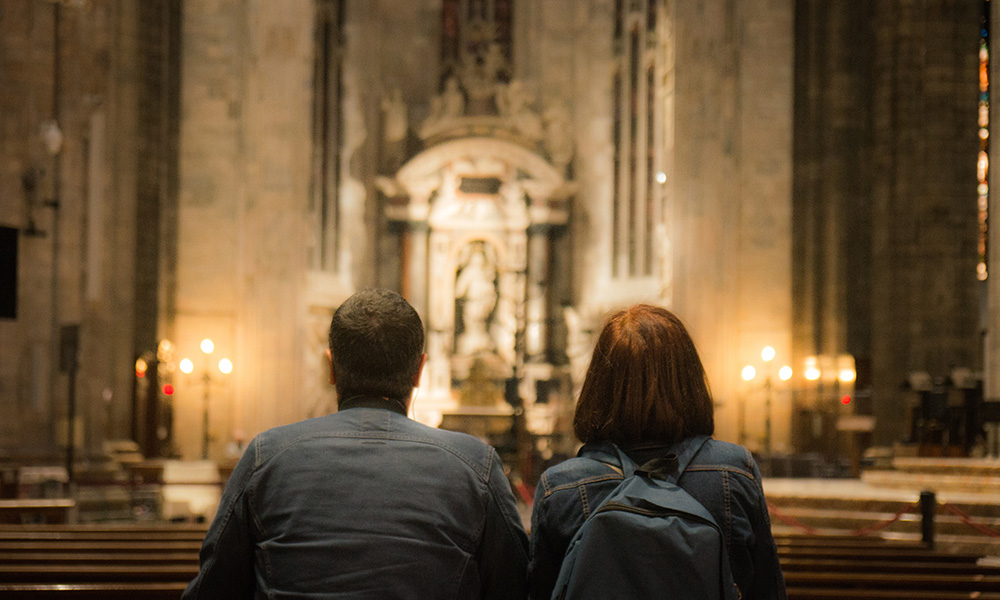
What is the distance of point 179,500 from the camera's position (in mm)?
15984

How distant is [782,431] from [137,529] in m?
16.9

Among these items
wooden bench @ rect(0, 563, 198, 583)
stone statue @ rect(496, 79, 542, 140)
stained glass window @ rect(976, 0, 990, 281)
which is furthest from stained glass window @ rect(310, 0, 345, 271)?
wooden bench @ rect(0, 563, 198, 583)

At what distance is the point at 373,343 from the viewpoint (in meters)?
2.78

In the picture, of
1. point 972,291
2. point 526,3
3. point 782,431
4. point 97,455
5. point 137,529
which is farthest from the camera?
point 526,3

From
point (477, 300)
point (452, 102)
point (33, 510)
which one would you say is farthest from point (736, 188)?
point (33, 510)

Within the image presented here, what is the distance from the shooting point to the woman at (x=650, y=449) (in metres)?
2.66

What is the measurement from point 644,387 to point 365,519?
29.0 inches

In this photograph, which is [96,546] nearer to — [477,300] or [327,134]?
[477,300]

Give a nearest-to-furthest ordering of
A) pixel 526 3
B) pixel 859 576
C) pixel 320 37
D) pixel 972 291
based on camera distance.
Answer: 1. pixel 859 576
2. pixel 972 291
3. pixel 320 37
4. pixel 526 3

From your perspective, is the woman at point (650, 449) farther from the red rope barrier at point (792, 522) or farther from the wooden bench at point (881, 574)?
the red rope barrier at point (792, 522)

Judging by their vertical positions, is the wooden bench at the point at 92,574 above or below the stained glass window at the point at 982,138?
below

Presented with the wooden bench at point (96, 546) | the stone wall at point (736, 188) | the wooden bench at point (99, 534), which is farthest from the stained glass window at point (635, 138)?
the wooden bench at point (96, 546)

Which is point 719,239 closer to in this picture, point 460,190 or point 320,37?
point 460,190

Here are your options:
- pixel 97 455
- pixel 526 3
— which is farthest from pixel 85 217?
pixel 526 3
